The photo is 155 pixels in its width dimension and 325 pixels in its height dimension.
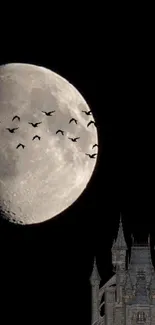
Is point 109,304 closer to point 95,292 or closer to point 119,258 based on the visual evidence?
point 95,292

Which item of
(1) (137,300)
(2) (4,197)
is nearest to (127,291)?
(1) (137,300)

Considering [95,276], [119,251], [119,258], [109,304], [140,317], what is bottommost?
[140,317]

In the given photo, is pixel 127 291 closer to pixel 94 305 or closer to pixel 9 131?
pixel 94 305

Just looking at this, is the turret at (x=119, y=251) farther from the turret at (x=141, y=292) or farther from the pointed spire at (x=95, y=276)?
the turret at (x=141, y=292)

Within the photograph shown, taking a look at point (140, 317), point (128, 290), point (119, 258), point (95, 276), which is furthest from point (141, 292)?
point (95, 276)

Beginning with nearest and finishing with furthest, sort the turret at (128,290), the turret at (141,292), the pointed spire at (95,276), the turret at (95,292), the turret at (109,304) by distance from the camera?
the turret at (128,290), the turret at (141,292), the turret at (95,292), the turret at (109,304), the pointed spire at (95,276)

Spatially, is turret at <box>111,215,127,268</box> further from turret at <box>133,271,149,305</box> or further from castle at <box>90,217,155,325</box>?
turret at <box>133,271,149,305</box>

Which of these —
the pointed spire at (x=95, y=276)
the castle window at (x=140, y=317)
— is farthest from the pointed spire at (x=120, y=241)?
the castle window at (x=140, y=317)

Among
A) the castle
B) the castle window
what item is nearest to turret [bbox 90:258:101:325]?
the castle

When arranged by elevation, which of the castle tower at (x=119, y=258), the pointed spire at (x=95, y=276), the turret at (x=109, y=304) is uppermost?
the castle tower at (x=119, y=258)
